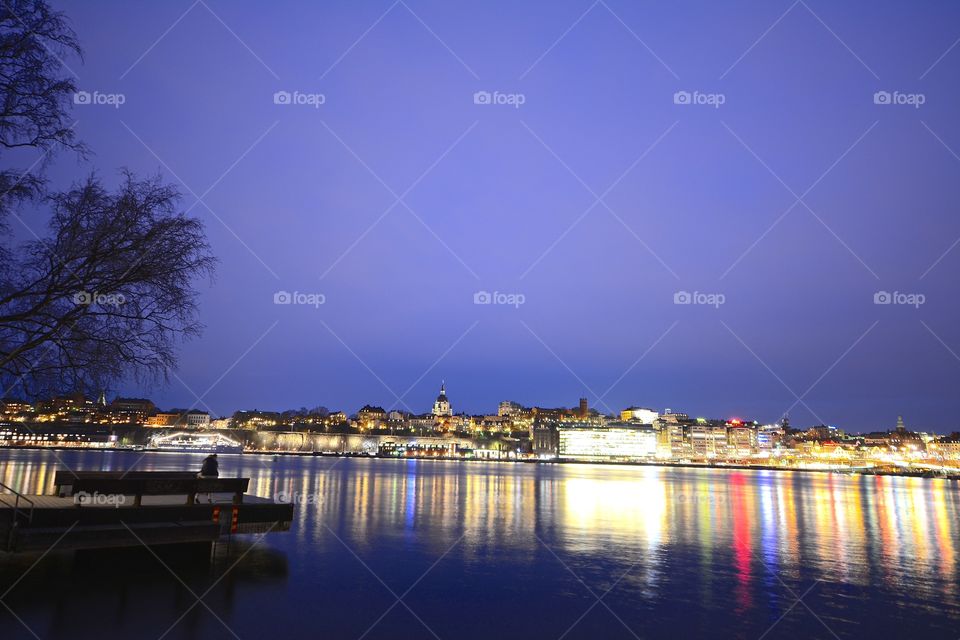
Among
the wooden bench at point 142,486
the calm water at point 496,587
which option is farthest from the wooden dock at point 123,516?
the calm water at point 496,587

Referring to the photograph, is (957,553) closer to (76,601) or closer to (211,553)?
(211,553)

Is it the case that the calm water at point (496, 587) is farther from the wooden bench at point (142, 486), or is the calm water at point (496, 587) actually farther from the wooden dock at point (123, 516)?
the wooden bench at point (142, 486)

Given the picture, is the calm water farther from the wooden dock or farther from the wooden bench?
the wooden bench

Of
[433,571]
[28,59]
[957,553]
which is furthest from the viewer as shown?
[957,553]

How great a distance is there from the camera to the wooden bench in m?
14.9

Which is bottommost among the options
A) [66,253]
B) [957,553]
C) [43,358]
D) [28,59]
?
[957,553]

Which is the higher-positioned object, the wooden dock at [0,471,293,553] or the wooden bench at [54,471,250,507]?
the wooden bench at [54,471,250,507]

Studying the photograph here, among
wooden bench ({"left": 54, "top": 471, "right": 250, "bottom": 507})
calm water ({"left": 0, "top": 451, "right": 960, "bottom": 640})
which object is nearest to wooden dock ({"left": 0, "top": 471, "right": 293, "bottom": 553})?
wooden bench ({"left": 54, "top": 471, "right": 250, "bottom": 507})

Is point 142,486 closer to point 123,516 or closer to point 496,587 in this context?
point 123,516

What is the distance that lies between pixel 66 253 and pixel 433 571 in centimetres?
1151

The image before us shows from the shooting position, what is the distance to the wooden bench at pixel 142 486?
14.9 metres

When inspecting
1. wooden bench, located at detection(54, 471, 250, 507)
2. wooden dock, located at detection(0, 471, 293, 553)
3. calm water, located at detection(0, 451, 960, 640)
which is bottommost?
calm water, located at detection(0, 451, 960, 640)

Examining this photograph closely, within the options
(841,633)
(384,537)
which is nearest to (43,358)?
(384,537)

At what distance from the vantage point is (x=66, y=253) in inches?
414
